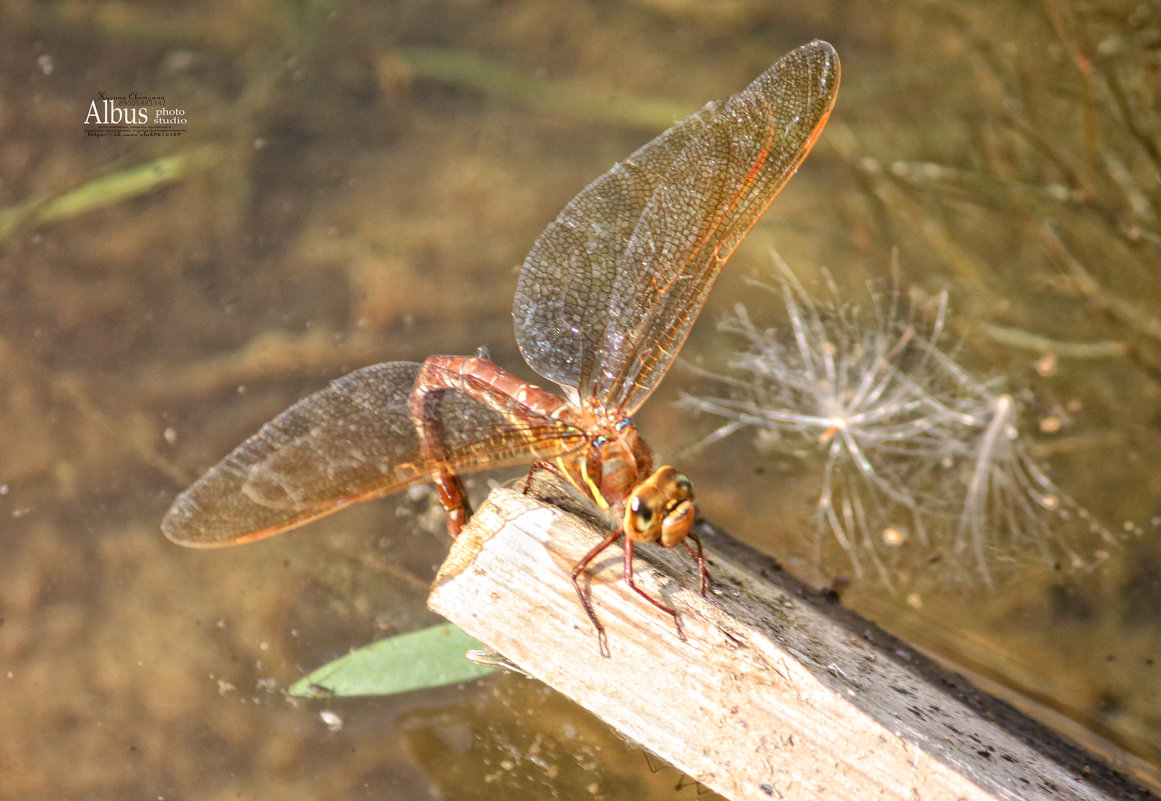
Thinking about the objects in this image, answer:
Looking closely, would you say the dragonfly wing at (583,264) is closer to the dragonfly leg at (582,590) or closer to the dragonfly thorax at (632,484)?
the dragonfly thorax at (632,484)

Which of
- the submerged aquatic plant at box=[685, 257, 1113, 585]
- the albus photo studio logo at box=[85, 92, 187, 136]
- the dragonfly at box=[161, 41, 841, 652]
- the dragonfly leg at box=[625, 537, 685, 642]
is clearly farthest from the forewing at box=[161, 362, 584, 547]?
the albus photo studio logo at box=[85, 92, 187, 136]

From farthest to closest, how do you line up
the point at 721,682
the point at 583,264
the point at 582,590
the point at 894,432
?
the point at 894,432 → the point at 583,264 → the point at 582,590 → the point at 721,682

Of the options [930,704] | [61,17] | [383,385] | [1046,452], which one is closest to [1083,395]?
[1046,452]

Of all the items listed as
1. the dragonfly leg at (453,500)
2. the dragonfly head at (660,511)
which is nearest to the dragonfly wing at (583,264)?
the dragonfly leg at (453,500)

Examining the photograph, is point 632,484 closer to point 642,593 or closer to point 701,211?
point 642,593

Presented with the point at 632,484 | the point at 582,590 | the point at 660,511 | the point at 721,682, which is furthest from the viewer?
the point at 632,484

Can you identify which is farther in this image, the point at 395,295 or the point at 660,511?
the point at 395,295

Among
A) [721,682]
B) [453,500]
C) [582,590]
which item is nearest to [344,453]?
[453,500]
